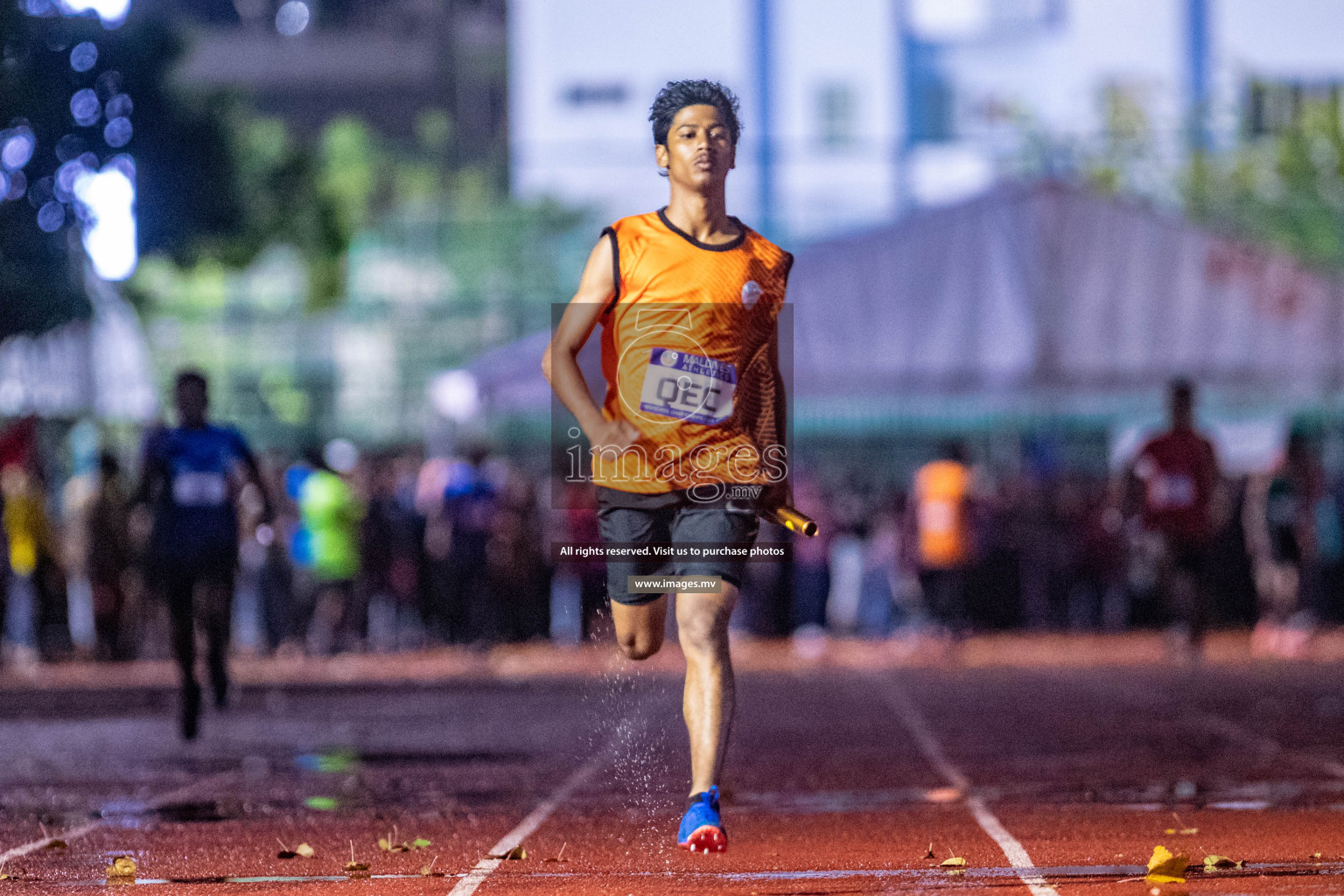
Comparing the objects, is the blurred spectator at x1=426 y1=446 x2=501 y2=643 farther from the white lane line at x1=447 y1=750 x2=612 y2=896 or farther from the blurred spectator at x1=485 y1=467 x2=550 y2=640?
the white lane line at x1=447 y1=750 x2=612 y2=896

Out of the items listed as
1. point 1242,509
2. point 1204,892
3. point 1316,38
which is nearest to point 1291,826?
point 1204,892

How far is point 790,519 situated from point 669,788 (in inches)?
102

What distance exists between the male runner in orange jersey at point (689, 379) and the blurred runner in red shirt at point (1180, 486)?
932 centimetres

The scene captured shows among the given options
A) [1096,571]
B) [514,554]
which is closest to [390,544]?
[514,554]

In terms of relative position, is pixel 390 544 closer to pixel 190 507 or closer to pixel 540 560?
pixel 540 560

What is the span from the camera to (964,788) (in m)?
9.15

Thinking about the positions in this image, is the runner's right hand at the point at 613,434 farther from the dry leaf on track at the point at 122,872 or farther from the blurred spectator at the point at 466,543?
the blurred spectator at the point at 466,543

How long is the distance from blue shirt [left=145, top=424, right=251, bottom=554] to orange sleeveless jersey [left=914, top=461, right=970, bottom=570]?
8518mm

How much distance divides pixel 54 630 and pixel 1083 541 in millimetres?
9892

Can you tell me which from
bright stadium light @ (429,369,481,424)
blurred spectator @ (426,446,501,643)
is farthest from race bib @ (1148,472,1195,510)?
bright stadium light @ (429,369,481,424)

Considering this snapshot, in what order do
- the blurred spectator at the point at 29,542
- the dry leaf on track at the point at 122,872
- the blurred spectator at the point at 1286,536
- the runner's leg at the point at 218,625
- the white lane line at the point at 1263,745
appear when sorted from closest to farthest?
the dry leaf on track at the point at 122,872
the white lane line at the point at 1263,745
the runner's leg at the point at 218,625
the blurred spectator at the point at 1286,536
the blurred spectator at the point at 29,542

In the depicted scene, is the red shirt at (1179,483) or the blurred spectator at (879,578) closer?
the red shirt at (1179,483)

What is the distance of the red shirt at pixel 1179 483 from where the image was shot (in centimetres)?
1510

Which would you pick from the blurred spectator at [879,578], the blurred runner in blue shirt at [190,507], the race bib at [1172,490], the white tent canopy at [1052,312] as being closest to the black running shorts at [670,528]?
the blurred runner in blue shirt at [190,507]
